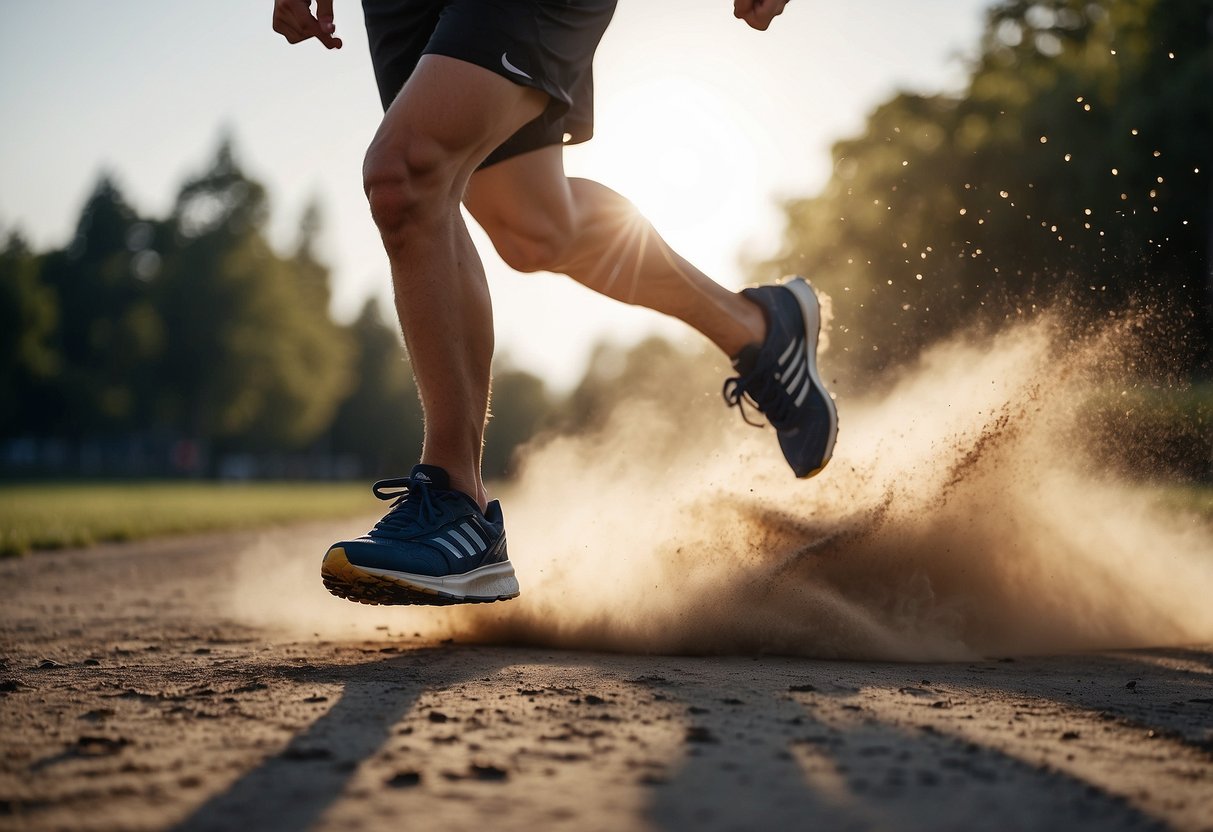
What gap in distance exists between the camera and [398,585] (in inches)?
103

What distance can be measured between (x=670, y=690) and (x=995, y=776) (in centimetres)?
82

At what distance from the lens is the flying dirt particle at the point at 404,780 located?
60.4 inches

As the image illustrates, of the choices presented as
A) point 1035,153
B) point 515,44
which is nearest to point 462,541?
point 515,44

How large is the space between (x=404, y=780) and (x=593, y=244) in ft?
6.28

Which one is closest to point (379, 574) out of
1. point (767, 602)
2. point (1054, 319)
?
point (767, 602)

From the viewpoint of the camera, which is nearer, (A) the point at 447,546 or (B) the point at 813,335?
(A) the point at 447,546

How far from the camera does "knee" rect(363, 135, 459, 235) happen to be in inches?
107

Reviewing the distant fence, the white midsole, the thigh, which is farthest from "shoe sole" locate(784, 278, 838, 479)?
the distant fence

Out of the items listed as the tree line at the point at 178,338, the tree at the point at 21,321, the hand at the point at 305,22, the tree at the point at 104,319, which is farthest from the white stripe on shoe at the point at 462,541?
the tree at the point at 104,319

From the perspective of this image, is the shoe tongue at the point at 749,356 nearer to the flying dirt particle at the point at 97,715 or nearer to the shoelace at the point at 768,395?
the shoelace at the point at 768,395

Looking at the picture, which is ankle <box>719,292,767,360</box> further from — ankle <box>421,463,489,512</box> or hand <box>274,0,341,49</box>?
hand <box>274,0,341,49</box>

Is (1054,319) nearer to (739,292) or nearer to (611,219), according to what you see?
(739,292)

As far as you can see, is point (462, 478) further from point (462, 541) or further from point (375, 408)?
point (375, 408)

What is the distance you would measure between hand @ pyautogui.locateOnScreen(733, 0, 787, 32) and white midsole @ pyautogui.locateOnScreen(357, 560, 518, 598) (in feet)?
5.65
